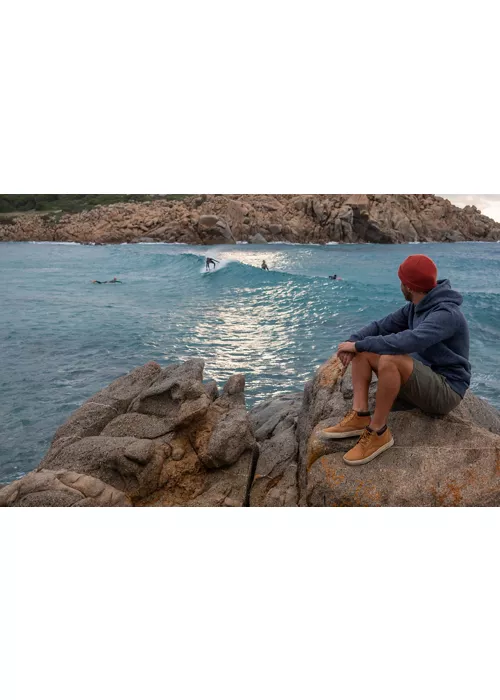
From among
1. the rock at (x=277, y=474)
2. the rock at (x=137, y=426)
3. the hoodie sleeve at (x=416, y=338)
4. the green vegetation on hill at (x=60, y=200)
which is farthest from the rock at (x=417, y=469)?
the green vegetation on hill at (x=60, y=200)

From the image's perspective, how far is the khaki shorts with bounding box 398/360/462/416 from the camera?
Answer: 13.1 ft

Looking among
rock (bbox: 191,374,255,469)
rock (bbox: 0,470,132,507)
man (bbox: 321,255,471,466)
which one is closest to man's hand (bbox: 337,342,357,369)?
man (bbox: 321,255,471,466)

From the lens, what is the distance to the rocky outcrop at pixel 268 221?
17.2 feet

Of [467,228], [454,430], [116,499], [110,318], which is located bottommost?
[116,499]

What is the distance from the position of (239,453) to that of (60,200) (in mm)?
3097

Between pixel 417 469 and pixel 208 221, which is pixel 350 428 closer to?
pixel 417 469

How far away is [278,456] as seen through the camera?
16.4ft

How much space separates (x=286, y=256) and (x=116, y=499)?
2.99 m

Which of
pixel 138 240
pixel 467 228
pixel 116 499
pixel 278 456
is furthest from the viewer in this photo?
pixel 138 240

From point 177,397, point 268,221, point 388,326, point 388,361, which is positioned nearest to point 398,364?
point 388,361

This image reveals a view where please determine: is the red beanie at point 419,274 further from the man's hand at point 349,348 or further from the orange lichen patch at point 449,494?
the orange lichen patch at point 449,494

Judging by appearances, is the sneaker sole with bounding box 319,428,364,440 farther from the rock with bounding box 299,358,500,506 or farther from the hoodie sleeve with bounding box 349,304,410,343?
the hoodie sleeve with bounding box 349,304,410,343
